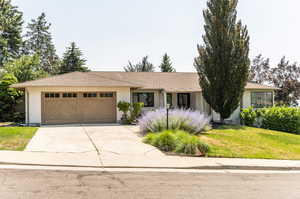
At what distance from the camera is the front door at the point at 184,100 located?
24.4 m

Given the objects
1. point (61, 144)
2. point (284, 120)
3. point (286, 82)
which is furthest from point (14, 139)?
point (286, 82)

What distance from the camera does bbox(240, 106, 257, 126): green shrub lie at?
20.3 meters

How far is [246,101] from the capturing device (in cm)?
2311

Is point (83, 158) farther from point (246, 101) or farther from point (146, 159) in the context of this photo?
point (246, 101)

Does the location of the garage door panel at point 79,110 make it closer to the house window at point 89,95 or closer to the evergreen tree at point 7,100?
the house window at point 89,95

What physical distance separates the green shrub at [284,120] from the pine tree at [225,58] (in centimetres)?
264

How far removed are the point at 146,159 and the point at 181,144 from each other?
1.99m

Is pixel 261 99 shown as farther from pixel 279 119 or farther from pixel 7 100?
pixel 7 100

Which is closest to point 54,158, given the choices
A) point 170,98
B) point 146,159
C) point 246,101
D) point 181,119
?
point 146,159

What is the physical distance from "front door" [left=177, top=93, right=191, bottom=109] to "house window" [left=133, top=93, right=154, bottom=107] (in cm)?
294

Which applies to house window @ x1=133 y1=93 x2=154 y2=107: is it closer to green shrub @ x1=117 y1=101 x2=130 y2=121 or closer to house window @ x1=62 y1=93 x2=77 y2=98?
green shrub @ x1=117 y1=101 x2=130 y2=121

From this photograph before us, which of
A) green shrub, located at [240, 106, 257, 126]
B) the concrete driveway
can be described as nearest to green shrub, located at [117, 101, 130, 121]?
the concrete driveway

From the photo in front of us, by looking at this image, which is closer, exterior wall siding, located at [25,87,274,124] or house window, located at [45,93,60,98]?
exterior wall siding, located at [25,87,274,124]

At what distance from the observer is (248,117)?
806 inches
